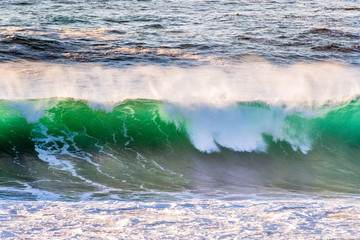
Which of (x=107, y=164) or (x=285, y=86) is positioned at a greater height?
(x=285, y=86)

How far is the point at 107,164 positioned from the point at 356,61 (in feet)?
29.5

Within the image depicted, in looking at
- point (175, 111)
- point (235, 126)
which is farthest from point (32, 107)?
point (235, 126)

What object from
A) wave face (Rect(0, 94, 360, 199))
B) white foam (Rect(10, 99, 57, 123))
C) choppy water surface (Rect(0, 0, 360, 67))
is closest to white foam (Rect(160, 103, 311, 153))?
wave face (Rect(0, 94, 360, 199))

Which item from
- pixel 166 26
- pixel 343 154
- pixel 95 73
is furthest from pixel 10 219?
pixel 166 26

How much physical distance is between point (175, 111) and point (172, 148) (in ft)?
3.16

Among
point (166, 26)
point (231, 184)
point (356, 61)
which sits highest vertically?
point (166, 26)

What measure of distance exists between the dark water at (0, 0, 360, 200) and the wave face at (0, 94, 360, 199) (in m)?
0.02

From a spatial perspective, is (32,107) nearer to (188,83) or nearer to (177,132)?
(177,132)

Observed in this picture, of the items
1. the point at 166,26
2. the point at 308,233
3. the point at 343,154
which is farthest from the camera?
the point at 166,26

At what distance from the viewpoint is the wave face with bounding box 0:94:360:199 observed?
6.59 metres

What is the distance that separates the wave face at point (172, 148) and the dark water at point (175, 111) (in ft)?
0.07

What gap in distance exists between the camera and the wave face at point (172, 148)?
21.6ft

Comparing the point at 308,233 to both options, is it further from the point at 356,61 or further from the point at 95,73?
the point at 356,61

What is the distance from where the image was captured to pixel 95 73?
12.1m
